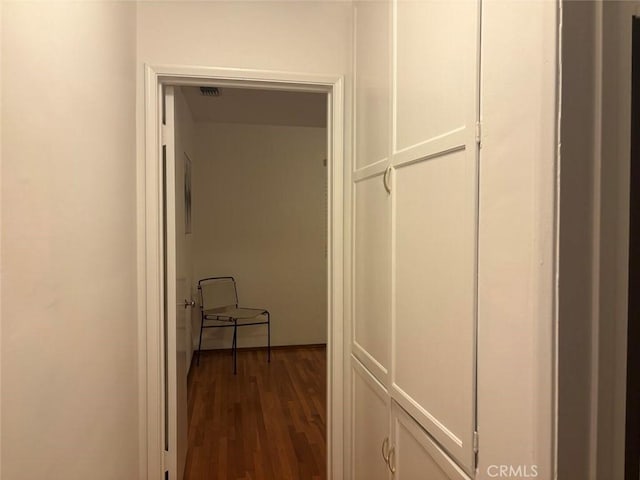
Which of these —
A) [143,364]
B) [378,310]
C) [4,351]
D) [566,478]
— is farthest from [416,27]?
[143,364]

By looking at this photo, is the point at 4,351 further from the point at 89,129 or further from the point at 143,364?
the point at 143,364

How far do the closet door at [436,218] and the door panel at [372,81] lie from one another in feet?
0.34

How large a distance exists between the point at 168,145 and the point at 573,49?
1620mm

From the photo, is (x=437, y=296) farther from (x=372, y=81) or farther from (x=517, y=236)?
(x=372, y=81)

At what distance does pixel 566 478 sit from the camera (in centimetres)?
70

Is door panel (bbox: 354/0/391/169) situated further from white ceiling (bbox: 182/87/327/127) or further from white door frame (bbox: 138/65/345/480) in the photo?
white ceiling (bbox: 182/87/327/127)

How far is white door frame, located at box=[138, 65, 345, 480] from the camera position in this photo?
175cm

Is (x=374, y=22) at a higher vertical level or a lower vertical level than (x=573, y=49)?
Result: higher

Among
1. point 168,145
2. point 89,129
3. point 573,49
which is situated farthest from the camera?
point 168,145

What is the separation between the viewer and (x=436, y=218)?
1105mm

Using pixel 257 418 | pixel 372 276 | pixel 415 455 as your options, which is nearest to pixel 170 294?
pixel 372 276

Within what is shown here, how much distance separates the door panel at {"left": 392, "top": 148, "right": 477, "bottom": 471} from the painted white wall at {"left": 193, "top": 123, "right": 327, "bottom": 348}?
3366 mm

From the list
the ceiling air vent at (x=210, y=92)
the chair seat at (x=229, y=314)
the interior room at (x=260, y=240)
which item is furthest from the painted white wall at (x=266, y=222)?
the ceiling air vent at (x=210, y=92)

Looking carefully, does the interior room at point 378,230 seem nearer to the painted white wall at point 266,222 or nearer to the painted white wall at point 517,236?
the painted white wall at point 517,236
